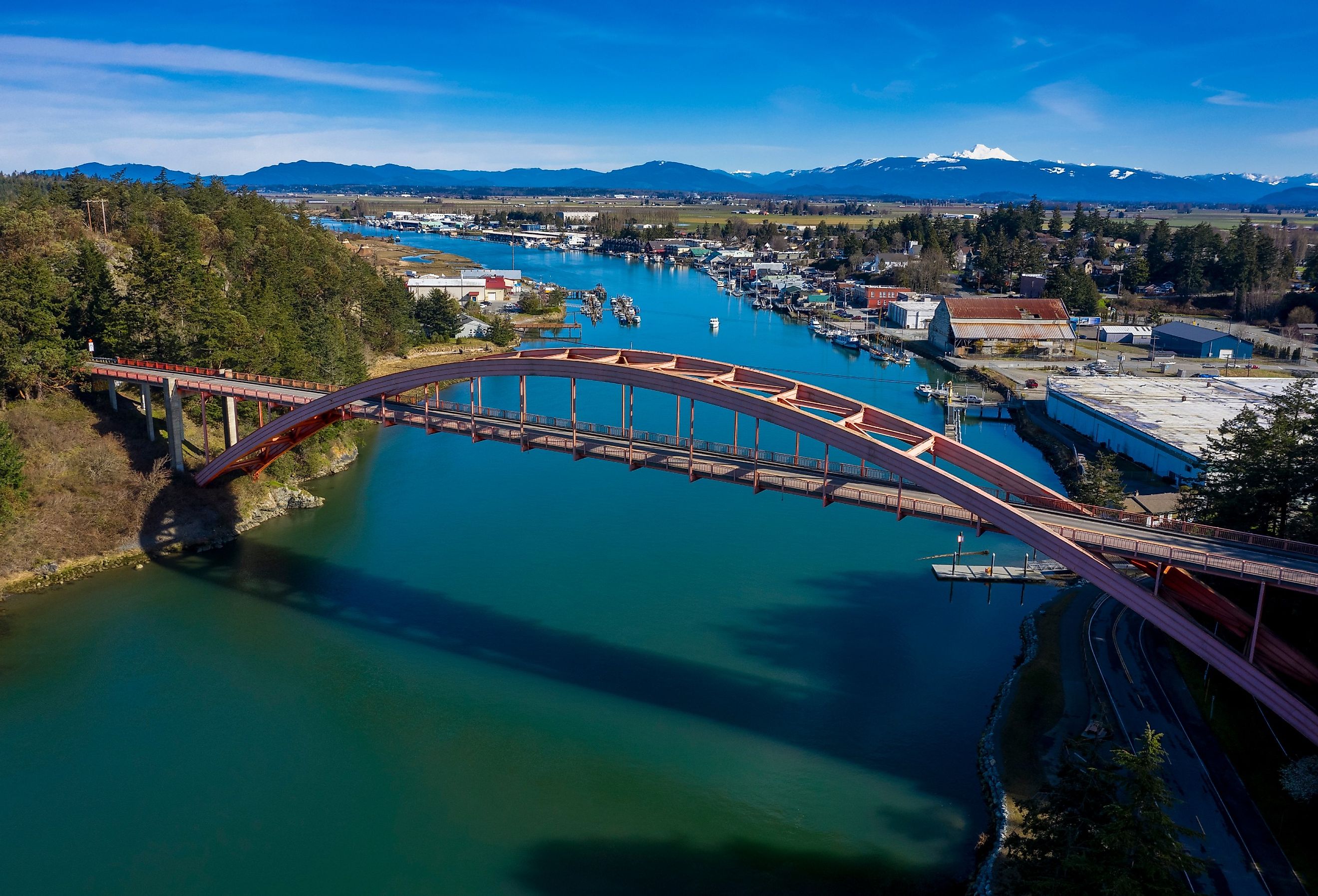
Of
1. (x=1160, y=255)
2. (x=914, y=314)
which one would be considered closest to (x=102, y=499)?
(x=914, y=314)

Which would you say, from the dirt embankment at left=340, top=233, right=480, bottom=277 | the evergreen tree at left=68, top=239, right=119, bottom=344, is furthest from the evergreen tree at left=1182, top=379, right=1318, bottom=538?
the dirt embankment at left=340, top=233, right=480, bottom=277

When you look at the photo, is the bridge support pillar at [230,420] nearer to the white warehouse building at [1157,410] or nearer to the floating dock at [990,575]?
the floating dock at [990,575]

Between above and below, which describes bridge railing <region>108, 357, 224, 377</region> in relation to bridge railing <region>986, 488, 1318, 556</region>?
above

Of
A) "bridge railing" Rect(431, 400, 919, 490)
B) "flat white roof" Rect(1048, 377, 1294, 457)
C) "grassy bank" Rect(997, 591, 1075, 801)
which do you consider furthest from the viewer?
"flat white roof" Rect(1048, 377, 1294, 457)

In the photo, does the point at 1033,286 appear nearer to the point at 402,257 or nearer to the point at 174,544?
the point at 174,544

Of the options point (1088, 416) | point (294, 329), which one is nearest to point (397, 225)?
point (294, 329)

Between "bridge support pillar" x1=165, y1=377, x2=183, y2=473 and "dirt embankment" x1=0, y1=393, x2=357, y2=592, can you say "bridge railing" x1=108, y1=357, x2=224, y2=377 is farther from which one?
"dirt embankment" x1=0, y1=393, x2=357, y2=592

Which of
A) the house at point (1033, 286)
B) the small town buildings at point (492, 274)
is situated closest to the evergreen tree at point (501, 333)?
the small town buildings at point (492, 274)
